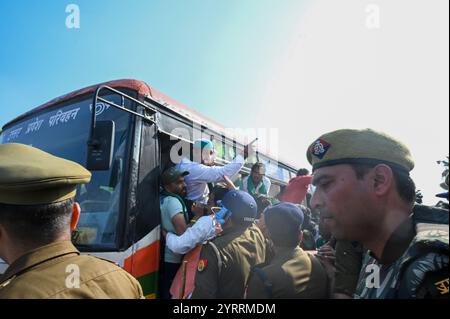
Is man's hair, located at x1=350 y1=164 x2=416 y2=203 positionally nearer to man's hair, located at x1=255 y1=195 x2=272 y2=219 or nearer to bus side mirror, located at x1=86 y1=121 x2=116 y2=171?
bus side mirror, located at x1=86 y1=121 x2=116 y2=171

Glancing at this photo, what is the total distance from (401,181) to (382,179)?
0.09m

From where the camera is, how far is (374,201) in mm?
1380

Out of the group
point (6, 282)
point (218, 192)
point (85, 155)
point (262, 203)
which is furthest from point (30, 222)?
point (262, 203)

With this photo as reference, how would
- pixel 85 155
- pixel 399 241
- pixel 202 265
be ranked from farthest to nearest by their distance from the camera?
pixel 85 155
pixel 202 265
pixel 399 241

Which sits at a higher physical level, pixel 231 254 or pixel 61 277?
pixel 61 277

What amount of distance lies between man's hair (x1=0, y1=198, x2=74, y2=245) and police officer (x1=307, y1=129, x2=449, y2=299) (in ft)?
3.80

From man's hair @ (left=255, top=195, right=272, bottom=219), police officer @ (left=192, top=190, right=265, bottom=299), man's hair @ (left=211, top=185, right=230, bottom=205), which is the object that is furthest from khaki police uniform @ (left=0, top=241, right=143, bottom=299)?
man's hair @ (left=255, top=195, right=272, bottom=219)

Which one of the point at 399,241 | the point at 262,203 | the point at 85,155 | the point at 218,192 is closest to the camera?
the point at 399,241

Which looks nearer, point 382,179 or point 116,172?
point 382,179

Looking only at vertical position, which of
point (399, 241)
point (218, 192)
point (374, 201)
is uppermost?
point (218, 192)

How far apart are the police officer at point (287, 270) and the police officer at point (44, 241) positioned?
0.83m

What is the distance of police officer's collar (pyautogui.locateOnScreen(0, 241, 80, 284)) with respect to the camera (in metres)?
1.26

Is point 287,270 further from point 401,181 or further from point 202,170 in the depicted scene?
point 202,170

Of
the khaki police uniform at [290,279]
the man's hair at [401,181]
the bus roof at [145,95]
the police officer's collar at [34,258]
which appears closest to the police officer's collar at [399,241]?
the man's hair at [401,181]
